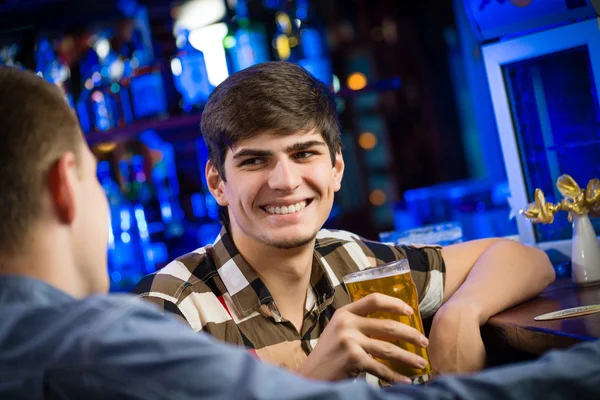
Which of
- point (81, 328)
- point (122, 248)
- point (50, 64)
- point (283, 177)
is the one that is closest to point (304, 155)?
point (283, 177)

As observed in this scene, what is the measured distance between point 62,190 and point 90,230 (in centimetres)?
7

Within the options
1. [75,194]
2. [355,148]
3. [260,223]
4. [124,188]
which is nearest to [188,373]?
[75,194]

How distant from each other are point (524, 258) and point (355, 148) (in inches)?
115

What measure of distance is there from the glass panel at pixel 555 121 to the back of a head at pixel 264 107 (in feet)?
2.59

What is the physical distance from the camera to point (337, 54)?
5043mm

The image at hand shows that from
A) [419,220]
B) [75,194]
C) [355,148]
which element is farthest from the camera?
[355,148]

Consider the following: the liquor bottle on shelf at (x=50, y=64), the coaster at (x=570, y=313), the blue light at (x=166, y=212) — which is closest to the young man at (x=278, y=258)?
the coaster at (x=570, y=313)

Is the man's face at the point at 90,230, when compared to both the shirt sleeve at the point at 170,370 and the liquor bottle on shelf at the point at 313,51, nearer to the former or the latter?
the shirt sleeve at the point at 170,370

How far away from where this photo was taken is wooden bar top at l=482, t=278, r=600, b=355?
1.41 metres

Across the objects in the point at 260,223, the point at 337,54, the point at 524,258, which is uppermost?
the point at 337,54

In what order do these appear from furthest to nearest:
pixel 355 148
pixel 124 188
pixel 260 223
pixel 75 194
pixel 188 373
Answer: pixel 355 148
pixel 124 188
pixel 260 223
pixel 75 194
pixel 188 373

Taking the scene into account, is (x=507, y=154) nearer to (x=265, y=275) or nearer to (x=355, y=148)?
(x=265, y=275)

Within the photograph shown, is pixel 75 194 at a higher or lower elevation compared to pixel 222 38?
lower

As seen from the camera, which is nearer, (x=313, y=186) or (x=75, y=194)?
(x=75, y=194)
